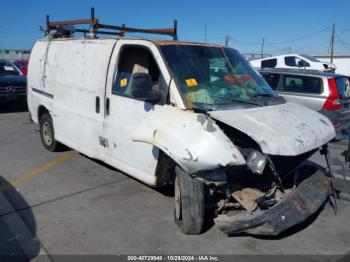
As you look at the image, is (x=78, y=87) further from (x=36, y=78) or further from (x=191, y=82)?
(x=191, y=82)

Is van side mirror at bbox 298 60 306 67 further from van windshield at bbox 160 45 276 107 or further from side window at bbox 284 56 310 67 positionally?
van windshield at bbox 160 45 276 107

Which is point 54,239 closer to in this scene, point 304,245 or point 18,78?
point 304,245

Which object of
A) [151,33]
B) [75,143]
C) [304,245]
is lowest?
[304,245]

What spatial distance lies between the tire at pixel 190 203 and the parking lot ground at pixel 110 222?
137 mm

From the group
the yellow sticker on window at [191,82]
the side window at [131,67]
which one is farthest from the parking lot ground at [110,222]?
the yellow sticker on window at [191,82]

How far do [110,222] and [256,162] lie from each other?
190cm

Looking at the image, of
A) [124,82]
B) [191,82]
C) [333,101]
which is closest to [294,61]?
[333,101]

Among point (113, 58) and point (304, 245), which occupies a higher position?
point (113, 58)

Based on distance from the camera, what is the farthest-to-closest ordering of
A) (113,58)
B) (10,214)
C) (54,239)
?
(113,58), (10,214), (54,239)

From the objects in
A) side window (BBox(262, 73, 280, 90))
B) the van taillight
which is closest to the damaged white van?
the van taillight

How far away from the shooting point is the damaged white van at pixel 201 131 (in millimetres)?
3842

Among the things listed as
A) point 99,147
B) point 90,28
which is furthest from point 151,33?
point 99,147

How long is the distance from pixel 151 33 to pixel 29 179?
368cm

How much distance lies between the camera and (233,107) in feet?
14.6
